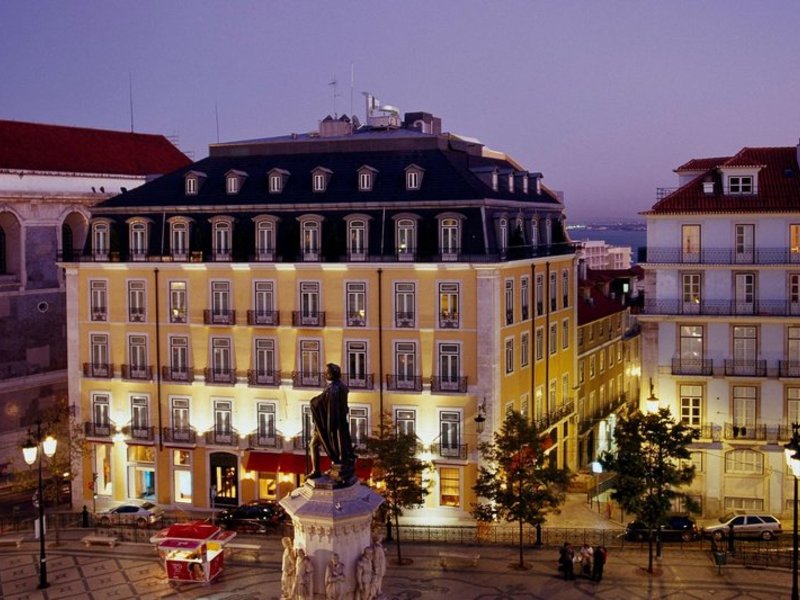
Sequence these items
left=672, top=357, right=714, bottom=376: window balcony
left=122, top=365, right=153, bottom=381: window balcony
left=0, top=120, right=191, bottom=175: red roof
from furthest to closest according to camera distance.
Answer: left=0, top=120, right=191, bottom=175: red roof
left=122, top=365, right=153, bottom=381: window balcony
left=672, top=357, right=714, bottom=376: window balcony

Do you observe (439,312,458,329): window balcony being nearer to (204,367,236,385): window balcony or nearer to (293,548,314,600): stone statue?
(204,367,236,385): window balcony

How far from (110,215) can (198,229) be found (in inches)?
211

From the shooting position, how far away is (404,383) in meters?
48.9

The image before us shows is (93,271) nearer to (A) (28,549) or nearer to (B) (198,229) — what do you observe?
(B) (198,229)

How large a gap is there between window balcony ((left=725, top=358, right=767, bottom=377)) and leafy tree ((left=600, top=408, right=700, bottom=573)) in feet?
21.2

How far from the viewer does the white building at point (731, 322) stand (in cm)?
4700

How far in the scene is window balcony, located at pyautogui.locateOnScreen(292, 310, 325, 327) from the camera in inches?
1986

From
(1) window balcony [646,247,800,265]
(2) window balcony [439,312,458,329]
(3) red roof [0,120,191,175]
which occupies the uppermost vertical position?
(3) red roof [0,120,191,175]

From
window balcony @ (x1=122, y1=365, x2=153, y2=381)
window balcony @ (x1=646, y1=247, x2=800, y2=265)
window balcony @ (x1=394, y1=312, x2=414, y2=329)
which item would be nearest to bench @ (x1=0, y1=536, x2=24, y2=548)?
window balcony @ (x1=122, y1=365, x2=153, y2=381)

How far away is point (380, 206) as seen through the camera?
162 feet

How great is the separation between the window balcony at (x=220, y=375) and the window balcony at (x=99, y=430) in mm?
6190

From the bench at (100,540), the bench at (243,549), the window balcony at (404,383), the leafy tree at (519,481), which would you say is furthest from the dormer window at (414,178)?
the bench at (100,540)

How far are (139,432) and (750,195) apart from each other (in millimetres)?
→ 31943

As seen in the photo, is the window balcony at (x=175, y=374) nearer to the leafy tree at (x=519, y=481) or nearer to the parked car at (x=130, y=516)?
the parked car at (x=130, y=516)
